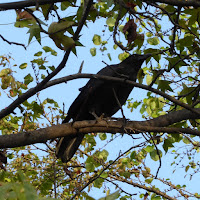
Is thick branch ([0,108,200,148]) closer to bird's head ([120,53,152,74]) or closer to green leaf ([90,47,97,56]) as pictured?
bird's head ([120,53,152,74])

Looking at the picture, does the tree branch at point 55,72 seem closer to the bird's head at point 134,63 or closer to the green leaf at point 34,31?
the green leaf at point 34,31

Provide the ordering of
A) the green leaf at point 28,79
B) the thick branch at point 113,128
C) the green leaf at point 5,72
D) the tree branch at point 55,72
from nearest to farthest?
the tree branch at point 55,72 < the thick branch at point 113,128 < the green leaf at point 28,79 < the green leaf at point 5,72

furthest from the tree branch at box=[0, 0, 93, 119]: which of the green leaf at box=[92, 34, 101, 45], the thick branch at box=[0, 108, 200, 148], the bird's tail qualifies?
the green leaf at box=[92, 34, 101, 45]

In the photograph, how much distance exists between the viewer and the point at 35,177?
5.56 m

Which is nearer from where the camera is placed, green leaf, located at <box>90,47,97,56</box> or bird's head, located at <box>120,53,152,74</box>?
bird's head, located at <box>120,53,152,74</box>

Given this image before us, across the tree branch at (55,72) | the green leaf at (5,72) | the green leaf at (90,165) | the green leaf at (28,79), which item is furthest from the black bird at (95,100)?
the tree branch at (55,72)

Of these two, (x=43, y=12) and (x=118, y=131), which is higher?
(x=43, y=12)

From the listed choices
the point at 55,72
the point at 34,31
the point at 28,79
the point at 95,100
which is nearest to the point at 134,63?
the point at 95,100

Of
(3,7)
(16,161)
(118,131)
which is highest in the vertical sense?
(16,161)

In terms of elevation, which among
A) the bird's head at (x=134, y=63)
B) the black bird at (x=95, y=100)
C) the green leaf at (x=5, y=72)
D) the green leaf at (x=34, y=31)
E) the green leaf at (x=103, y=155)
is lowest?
the green leaf at (x=34, y=31)

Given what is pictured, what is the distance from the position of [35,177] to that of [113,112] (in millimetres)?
1748

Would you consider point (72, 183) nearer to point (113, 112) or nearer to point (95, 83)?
Result: point (113, 112)

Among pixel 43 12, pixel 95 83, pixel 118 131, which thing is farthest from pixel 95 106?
pixel 43 12

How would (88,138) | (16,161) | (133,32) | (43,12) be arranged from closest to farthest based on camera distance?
1. (43,12)
2. (133,32)
3. (88,138)
4. (16,161)
